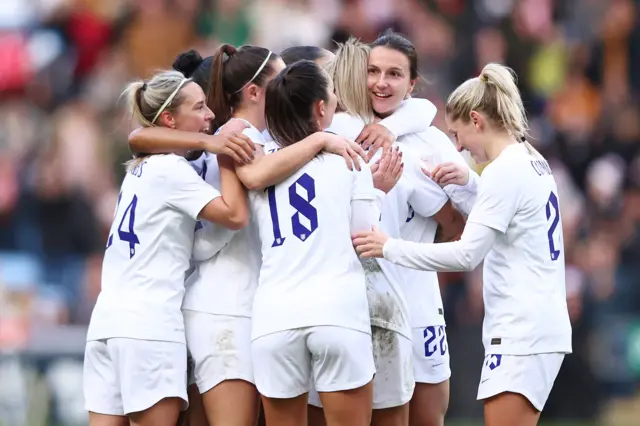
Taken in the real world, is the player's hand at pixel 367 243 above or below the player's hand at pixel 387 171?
below

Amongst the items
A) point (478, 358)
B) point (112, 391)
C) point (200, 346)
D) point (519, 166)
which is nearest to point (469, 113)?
point (519, 166)

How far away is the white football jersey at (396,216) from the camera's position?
6.04m

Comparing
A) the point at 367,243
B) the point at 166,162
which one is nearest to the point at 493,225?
the point at 367,243

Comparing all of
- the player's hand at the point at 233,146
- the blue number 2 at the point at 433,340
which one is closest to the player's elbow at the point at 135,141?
the player's hand at the point at 233,146

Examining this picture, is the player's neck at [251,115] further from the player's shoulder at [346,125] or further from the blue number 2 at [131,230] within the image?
the blue number 2 at [131,230]

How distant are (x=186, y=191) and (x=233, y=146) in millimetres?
311

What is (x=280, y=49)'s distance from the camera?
14.0 metres

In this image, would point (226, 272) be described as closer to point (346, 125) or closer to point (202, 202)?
point (202, 202)

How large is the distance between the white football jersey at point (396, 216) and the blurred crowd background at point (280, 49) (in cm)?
553

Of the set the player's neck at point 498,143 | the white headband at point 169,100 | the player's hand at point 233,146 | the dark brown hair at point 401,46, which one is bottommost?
the player's neck at point 498,143

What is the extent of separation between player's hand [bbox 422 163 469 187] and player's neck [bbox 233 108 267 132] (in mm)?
908

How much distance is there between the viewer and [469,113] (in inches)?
234

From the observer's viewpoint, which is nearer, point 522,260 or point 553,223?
point 522,260

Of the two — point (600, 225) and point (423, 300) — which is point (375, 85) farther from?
point (600, 225)
